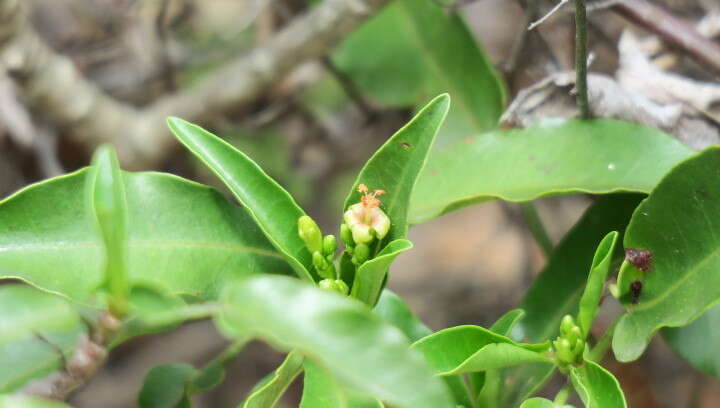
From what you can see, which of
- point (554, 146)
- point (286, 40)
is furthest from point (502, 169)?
point (286, 40)

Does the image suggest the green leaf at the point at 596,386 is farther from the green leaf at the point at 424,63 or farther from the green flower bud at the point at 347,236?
the green leaf at the point at 424,63

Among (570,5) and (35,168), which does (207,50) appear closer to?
(35,168)

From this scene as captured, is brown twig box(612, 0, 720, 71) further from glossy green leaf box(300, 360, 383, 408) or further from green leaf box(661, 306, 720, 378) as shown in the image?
glossy green leaf box(300, 360, 383, 408)

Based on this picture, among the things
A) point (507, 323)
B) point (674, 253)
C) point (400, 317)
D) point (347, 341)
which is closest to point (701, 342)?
point (674, 253)

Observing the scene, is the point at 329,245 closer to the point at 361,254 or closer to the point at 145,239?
the point at 361,254

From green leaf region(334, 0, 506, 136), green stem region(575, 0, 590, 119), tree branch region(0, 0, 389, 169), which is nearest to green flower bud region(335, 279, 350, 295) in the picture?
green stem region(575, 0, 590, 119)

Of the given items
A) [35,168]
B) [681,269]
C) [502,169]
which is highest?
[35,168]
